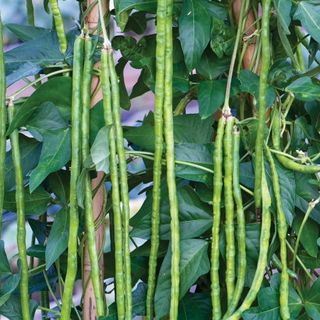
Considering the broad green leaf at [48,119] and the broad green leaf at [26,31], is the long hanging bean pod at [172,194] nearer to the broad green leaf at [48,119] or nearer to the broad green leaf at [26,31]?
the broad green leaf at [48,119]

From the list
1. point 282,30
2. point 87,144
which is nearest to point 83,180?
point 87,144

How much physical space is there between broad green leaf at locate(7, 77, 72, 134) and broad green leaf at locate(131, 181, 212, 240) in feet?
0.57

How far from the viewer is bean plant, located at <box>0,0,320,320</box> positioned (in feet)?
2.78

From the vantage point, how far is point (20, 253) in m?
0.92

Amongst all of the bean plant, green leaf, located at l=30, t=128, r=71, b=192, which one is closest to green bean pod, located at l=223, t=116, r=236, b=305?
the bean plant

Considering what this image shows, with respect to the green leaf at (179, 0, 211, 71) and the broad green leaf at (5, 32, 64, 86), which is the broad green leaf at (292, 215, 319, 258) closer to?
the green leaf at (179, 0, 211, 71)

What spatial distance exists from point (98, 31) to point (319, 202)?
38 cm

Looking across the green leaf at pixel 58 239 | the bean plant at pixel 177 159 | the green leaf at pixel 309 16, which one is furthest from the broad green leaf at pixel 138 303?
the green leaf at pixel 309 16

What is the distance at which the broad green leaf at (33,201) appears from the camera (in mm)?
961

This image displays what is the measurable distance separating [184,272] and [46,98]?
30 centimetres

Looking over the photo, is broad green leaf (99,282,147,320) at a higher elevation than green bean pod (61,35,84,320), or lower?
lower

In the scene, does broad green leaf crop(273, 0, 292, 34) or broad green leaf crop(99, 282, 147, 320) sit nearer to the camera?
broad green leaf crop(273, 0, 292, 34)

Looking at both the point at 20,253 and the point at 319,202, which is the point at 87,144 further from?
the point at 319,202

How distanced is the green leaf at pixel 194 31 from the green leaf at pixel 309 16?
12 centimetres
